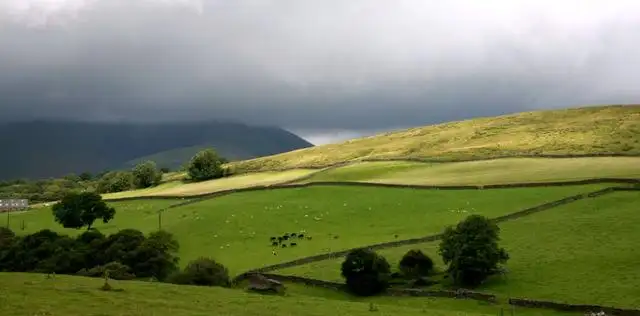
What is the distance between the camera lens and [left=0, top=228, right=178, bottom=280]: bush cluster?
2635 inches

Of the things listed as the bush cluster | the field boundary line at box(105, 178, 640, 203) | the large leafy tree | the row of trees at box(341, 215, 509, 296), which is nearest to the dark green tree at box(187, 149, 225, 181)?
the field boundary line at box(105, 178, 640, 203)

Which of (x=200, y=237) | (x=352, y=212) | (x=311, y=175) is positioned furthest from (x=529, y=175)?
(x=200, y=237)

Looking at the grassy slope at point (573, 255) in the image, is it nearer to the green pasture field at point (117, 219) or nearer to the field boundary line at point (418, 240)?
the field boundary line at point (418, 240)

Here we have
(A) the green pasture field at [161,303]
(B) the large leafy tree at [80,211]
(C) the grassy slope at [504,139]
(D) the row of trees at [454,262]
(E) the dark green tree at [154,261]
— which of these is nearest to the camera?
(A) the green pasture field at [161,303]

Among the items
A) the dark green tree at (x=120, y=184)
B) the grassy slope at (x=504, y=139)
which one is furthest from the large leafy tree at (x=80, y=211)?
the dark green tree at (x=120, y=184)

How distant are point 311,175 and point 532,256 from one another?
6386 centimetres

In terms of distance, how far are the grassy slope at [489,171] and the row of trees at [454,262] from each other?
123ft

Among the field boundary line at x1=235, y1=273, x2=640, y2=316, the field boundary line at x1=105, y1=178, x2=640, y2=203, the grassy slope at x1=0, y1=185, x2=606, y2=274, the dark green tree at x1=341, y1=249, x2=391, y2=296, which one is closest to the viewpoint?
the field boundary line at x1=235, y1=273, x2=640, y2=316

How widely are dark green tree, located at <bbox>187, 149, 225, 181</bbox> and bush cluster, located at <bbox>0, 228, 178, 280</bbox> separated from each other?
70.8 meters

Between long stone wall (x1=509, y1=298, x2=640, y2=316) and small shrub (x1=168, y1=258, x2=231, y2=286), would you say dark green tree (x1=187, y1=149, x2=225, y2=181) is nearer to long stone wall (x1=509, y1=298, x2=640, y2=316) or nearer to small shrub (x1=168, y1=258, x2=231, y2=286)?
small shrub (x1=168, y1=258, x2=231, y2=286)

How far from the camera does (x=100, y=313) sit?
35.4 meters

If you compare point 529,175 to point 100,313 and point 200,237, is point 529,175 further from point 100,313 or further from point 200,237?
point 100,313

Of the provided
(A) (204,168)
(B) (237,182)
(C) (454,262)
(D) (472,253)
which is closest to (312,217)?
(C) (454,262)

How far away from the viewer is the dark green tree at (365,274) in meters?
58.5
